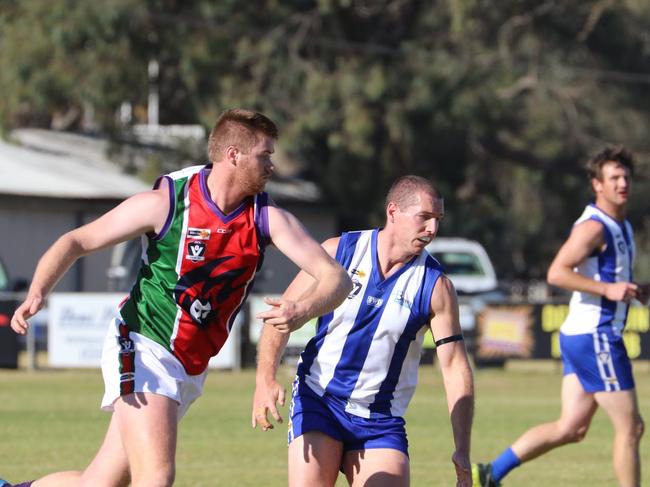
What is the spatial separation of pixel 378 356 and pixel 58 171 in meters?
30.0

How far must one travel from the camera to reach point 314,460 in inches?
258

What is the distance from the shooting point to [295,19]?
32.3 meters

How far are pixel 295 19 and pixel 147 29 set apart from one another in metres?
3.26

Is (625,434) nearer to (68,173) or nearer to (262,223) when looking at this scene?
(262,223)

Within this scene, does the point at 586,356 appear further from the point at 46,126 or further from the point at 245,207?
the point at 46,126

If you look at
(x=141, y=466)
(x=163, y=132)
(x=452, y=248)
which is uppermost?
(x=163, y=132)

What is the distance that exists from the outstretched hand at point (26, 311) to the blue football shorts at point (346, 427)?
1.34 m

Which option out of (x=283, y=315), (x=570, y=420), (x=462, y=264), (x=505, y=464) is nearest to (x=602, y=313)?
(x=570, y=420)

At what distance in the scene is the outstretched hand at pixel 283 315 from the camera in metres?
5.60

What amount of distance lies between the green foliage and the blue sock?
21647 millimetres

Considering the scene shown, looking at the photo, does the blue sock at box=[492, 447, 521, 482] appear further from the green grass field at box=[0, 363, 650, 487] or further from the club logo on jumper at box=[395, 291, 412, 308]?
the club logo on jumper at box=[395, 291, 412, 308]

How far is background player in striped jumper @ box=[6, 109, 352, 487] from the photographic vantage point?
610 centimetres

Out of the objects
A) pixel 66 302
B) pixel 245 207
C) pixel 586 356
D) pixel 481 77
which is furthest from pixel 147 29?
pixel 245 207

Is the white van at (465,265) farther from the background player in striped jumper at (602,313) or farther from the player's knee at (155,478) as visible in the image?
the player's knee at (155,478)
